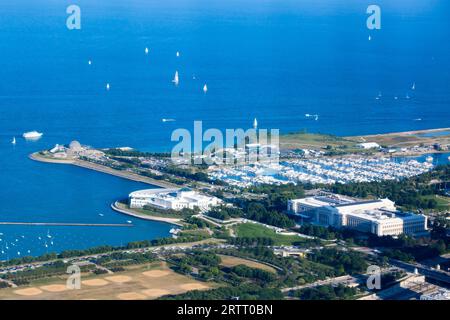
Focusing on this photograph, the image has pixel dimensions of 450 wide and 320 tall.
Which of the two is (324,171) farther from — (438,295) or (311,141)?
(438,295)

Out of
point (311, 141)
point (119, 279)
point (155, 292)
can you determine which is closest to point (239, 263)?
point (119, 279)

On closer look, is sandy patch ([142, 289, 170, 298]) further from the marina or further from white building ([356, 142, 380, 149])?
white building ([356, 142, 380, 149])

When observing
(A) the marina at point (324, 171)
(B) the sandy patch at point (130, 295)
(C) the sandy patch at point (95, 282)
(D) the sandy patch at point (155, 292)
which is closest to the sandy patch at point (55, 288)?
(C) the sandy patch at point (95, 282)

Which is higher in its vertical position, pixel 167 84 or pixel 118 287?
pixel 167 84

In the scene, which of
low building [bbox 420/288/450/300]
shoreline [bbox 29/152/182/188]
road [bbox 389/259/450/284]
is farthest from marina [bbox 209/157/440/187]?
low building [bbox 420/288/450/300]

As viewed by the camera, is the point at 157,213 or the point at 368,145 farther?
the point at 368,145
